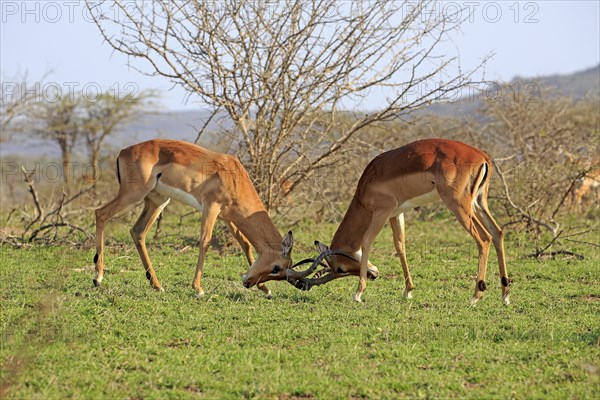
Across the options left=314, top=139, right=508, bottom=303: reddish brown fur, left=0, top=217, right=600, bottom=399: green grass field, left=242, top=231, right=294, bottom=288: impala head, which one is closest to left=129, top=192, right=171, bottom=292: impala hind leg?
left=0, top=217, right=600, bottom=399: green grass field

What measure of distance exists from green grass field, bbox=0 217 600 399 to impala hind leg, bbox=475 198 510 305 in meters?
0.17

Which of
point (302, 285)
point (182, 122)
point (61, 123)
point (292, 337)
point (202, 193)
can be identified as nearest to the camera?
point (292, 337)

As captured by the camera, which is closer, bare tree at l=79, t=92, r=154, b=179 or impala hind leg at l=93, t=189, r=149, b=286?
impala hind leg at l=93, t=189, r=149, b=286

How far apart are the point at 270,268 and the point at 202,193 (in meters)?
0.95

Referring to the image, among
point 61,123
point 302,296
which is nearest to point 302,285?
point 302,296

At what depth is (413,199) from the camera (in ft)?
25.5

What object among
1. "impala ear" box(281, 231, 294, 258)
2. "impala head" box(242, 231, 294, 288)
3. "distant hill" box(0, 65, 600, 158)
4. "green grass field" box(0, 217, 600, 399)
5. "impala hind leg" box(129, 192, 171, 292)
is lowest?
"green grass field" box(0, 217, 600, 399)

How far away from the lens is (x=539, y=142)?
1496 cm

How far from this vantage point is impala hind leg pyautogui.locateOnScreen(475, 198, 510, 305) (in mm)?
7465

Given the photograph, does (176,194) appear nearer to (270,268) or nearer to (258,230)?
(258,230)

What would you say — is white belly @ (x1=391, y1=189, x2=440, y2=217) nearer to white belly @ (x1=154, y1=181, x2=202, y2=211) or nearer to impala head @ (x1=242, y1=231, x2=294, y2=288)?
impala head @ (x1=242, y1=231, x2=294, y2=288)

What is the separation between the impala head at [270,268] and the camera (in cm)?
797

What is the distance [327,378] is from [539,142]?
35.3 feet

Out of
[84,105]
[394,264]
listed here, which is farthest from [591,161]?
[84,105]
